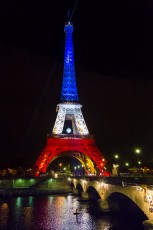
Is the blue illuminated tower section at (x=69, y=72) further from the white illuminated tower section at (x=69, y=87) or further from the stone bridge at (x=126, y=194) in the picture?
the stone bridge at (x=126, y=194)

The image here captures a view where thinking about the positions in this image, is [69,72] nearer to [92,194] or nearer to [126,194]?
[92,194]

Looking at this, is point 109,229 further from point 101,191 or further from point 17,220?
point 17,220

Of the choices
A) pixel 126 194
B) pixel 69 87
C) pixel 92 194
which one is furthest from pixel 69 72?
pixel 126 194

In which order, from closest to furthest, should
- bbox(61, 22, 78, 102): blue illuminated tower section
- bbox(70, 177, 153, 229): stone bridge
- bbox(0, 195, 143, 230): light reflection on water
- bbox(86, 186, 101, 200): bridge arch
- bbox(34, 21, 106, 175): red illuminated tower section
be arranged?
bbox(70, 177, 153, 229): stone bridge < bbox(0, 195, 143, 230): light reflection on water < bbox(86, 186, 101, 200): bridge arch < bbox(34, 21, 106, 175): red illuminated tower section < bbox(61, 22, 78, 102): blue illuminated tower section

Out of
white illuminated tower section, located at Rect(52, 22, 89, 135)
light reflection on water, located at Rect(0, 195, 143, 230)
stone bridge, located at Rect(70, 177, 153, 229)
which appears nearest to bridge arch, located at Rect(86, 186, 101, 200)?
stone bridge, located at Rect(70, 177, 153, 229)

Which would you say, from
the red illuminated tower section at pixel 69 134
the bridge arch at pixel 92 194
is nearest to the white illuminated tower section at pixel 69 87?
the red illuminated tower section at pixel 69 134

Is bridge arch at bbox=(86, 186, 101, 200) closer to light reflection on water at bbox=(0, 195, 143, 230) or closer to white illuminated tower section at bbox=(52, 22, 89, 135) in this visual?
light reflection on water at bbox=(0, 195, 143, 230)
